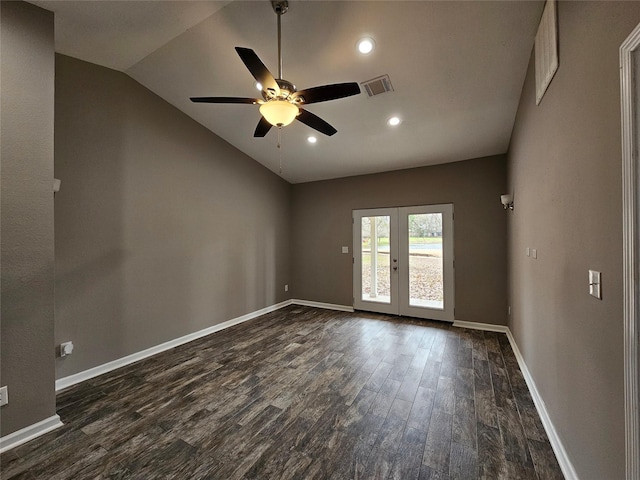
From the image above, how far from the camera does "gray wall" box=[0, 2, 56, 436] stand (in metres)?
1.87

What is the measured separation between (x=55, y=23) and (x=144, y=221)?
1927mm

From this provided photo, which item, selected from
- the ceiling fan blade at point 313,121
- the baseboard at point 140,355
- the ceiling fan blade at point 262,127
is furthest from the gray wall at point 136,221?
the ceiling fan blade at point 313,121

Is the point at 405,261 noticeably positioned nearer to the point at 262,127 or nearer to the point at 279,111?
the point at 262,127

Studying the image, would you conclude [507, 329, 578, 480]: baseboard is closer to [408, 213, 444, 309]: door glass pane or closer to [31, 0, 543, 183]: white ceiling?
[408, 213, 444, 309]: door glass pane

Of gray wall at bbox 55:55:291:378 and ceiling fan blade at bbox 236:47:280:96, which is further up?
ceiling fan blade at bbox 236:47:280:96

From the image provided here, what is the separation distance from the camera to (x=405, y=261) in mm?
4785

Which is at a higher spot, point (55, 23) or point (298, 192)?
point (55, 23)

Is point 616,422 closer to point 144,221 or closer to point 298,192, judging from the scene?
point 144,221

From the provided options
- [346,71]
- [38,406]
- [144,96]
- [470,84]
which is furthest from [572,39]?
[38,406]

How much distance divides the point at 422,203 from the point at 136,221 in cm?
433

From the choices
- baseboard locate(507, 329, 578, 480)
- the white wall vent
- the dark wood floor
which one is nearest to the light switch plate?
baseboard locate(507, 329, 578, 480)

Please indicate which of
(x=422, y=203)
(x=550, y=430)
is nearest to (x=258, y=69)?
(x=550, y=430)

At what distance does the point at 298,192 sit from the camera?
5.98m

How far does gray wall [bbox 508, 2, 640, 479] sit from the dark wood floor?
51cm
